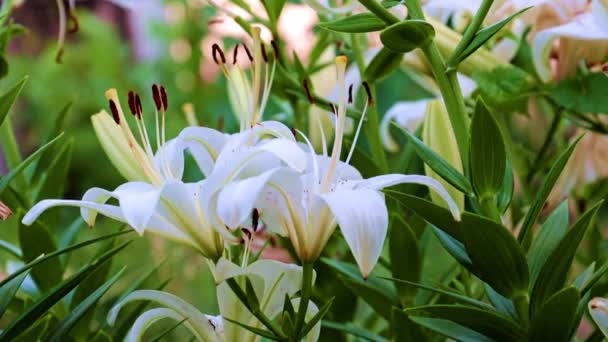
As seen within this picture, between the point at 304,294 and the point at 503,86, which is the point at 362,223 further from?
the point at 503,86

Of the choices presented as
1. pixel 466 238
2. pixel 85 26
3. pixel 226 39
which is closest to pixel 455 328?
pixel 466 238

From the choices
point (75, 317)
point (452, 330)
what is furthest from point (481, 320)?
point (75, 317)

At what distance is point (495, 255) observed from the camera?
Result: 279 mm

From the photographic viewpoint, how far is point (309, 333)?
31 centimetres

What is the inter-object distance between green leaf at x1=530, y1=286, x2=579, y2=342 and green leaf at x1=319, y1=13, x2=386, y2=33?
0.33ft

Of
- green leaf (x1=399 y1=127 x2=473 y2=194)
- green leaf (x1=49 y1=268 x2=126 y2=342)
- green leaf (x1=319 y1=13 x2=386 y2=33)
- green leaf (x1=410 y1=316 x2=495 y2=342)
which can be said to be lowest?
green leaf (x1=49 y1=268 x2=126 y2=342)

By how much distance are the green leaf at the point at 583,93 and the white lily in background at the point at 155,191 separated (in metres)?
0.16

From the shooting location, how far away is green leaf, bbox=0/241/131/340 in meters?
0.28

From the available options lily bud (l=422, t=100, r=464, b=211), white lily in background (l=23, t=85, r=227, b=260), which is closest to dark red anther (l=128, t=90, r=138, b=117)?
white lily in background (l=23, t=85, r=227, b=260)

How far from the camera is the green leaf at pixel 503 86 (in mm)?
401

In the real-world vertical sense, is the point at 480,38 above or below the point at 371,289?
above

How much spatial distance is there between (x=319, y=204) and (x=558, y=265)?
0.25ft

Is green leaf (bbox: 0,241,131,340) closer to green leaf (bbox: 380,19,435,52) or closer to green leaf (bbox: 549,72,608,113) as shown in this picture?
green leaf (bbox: 380,19,435,52)

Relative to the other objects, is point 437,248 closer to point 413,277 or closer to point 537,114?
point 413,277
